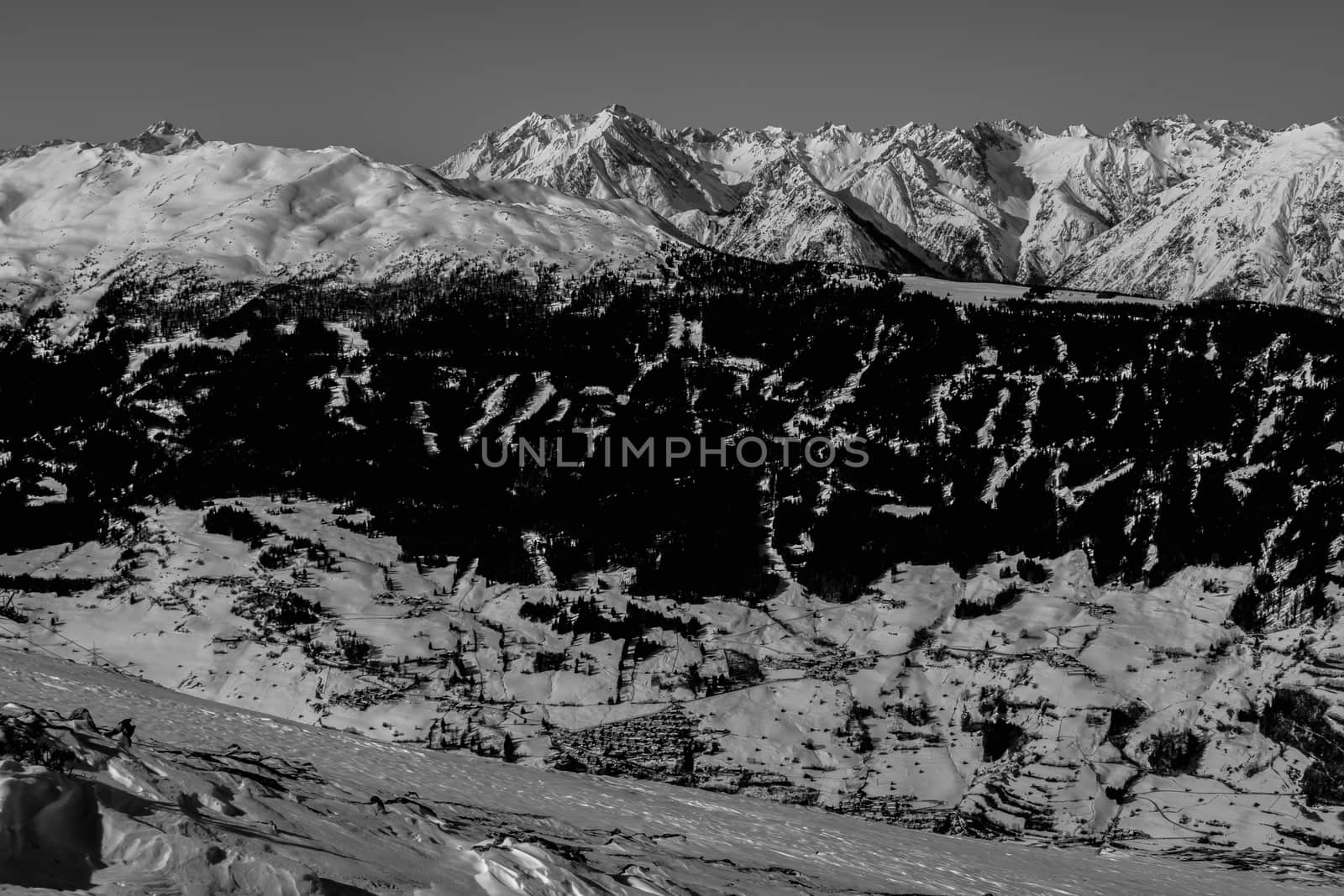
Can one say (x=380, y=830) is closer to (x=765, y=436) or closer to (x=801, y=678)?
(x=801, y=678)

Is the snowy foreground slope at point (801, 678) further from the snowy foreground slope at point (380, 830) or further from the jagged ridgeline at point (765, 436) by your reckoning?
the snowy foreground slope at point (380, 830)

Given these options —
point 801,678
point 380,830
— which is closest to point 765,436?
point 801,678

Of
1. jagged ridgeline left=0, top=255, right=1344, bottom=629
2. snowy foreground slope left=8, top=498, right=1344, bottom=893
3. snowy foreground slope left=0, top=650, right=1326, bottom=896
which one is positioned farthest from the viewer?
jagged ridgeline left=0, top=255, right=1344, bottom=629

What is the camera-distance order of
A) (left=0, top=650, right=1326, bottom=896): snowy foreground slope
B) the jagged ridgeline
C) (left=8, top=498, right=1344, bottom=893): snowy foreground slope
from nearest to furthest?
(left=0, top=650, right=1326, bottom=896): snowy foreground slope → (left=8, top=498, right=1344, bottom=893): snowy foreground slope → the jagged ridgeline

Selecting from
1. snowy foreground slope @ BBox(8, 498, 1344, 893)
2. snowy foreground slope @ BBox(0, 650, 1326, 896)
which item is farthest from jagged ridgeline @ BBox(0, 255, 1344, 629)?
snowy foreground slope @ BBox(0, 650, 1326, 896)

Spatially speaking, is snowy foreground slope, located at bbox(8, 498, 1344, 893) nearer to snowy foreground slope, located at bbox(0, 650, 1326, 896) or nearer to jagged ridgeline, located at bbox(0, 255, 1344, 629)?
jagged ridgeline, located at bbox(0, 255, 1344, 629)

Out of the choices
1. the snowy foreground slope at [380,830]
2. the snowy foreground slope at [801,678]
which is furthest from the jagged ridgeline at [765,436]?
the snowy foreground slope at [380,830]
